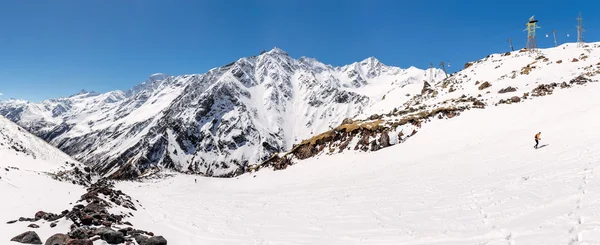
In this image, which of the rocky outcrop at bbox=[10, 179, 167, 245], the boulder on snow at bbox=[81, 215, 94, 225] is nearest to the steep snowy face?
the rocky outcrop at bbox=[10, 179, 167, 245]

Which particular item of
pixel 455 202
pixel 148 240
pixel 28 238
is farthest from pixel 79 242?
pixel 455 202

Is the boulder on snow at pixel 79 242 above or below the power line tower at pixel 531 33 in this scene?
below

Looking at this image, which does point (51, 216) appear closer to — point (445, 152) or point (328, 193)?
point (328, 193)

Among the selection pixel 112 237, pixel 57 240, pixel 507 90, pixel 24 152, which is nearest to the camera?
pixel 57 240

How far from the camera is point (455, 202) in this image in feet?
54.1

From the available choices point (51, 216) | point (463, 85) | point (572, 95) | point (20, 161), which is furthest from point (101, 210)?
point (463, 85)

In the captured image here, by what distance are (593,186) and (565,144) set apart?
46.2ft

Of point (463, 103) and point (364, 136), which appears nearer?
point (364, 136)

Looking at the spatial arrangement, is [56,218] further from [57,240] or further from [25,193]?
[25,193]

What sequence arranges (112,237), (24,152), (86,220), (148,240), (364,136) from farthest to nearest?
(24,152)
(364,136)
(86,220)
(148,240)
(112,237)

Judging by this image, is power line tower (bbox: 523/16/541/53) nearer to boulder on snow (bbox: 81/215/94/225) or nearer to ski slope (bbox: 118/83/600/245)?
ski slope (bbox: 118/83/600/245)

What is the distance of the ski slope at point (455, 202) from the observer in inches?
452

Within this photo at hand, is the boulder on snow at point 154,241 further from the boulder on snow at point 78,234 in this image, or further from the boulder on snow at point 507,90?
the boulder on snow at point 507,90

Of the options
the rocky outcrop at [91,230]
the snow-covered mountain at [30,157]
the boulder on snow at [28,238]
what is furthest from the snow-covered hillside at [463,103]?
the boulder on snow at [28,238]
